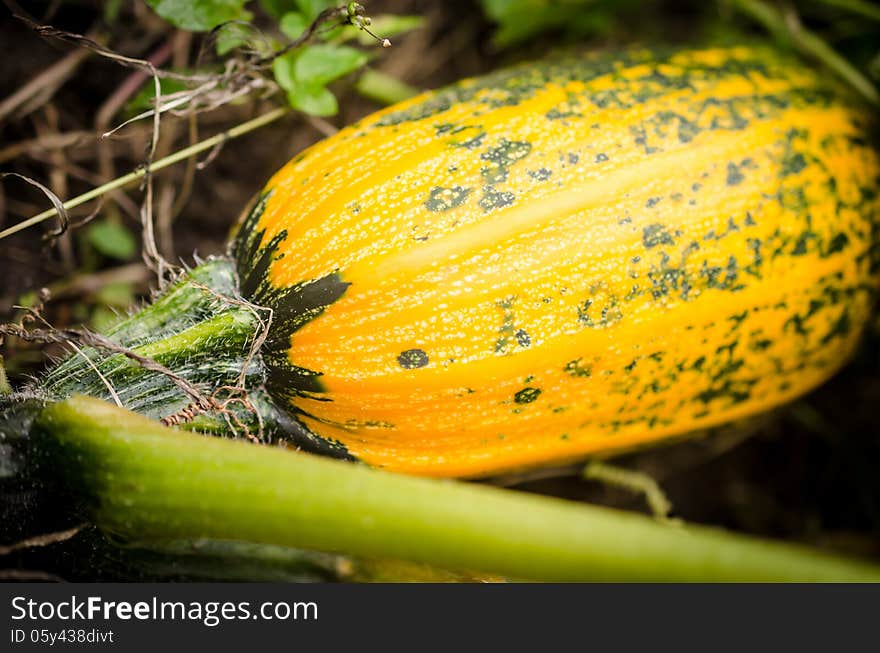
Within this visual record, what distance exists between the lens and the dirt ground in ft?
6.23

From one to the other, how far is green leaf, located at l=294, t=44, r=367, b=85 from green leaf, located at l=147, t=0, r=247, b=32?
0.15 metres

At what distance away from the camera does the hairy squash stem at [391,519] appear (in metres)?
1.00

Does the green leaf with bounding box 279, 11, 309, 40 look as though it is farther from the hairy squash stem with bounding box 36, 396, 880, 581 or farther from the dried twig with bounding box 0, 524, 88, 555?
the dried twig with bounding box 0, 524, 88, 555

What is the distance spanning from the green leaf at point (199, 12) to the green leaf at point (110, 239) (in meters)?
0.72

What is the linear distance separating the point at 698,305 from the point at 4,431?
4.09 feet

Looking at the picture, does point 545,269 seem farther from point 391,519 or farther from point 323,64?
point 323,64

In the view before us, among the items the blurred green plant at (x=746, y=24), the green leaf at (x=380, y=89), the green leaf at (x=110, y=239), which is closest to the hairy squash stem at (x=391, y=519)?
the green leaf at (x=110, y=239)

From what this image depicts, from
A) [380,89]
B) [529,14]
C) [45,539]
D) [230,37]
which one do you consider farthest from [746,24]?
[45,539]

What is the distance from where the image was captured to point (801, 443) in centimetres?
225

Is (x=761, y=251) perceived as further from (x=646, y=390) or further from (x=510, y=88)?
(x=510, y=88)

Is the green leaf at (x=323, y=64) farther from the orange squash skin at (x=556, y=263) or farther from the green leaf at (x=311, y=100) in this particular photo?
the orange squash skin at (x=556, y=263)

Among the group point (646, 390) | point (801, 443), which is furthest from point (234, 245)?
point (801, 443)

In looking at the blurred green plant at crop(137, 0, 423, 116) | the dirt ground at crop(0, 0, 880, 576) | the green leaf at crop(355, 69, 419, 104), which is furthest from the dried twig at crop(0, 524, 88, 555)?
the green leaf at crop(355, 69, 419, 104)
